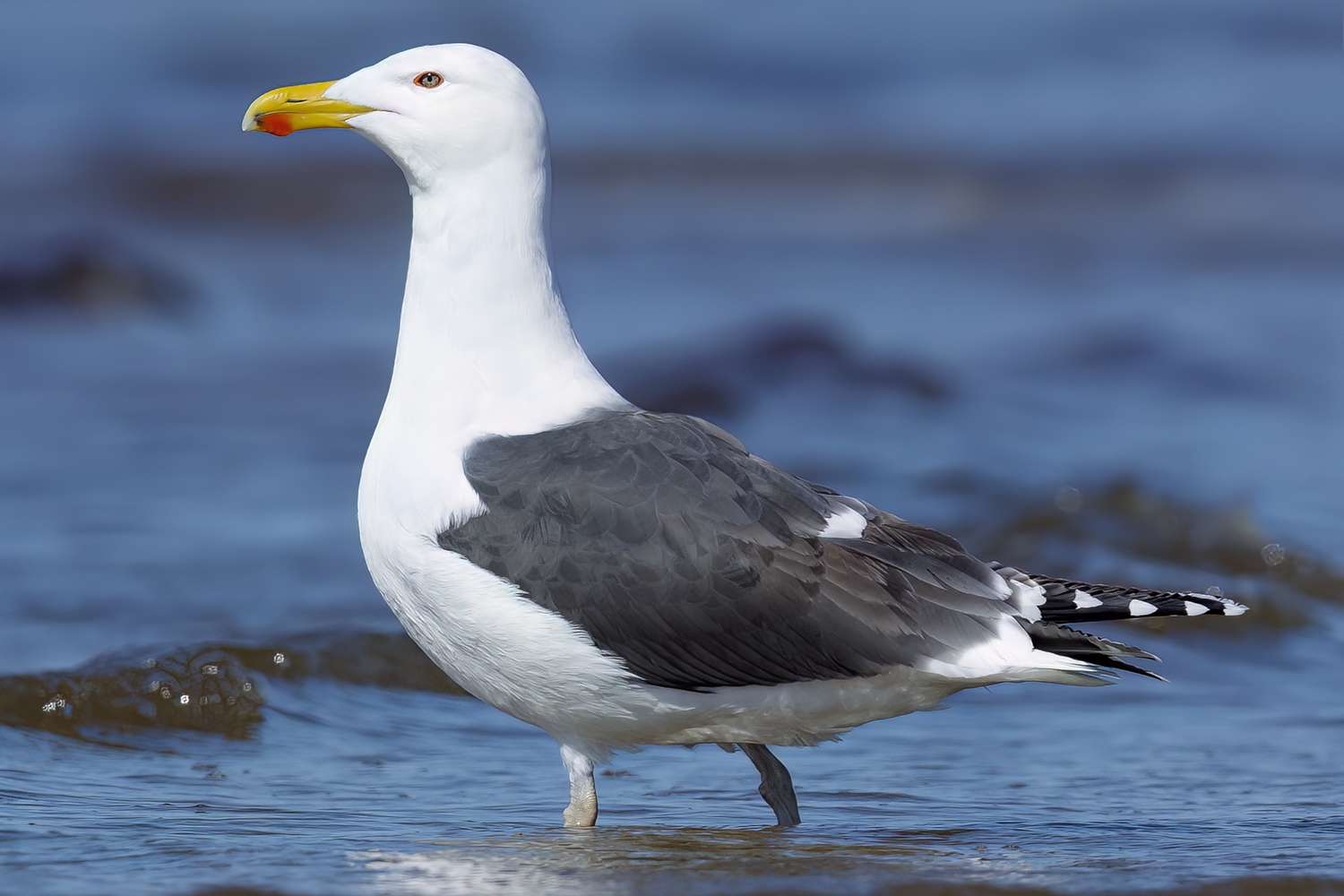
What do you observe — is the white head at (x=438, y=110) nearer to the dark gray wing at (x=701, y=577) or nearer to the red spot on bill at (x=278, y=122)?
the red spot on bill at (x=278, y=122)

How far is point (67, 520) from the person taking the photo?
28.3ft

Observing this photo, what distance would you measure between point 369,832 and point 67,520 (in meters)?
4.36

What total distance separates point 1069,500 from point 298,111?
5359 millimetres

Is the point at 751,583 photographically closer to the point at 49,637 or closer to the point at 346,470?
the point at 49,637

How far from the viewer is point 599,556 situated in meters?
4.45

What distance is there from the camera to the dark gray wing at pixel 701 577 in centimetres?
443

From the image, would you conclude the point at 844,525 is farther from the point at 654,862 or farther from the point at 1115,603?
the point at 654,862

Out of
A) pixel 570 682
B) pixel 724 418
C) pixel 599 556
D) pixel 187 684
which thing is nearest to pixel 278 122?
pixel 599 556

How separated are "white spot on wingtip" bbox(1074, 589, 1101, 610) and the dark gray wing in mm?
179

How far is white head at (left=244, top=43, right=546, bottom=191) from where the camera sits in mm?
4855

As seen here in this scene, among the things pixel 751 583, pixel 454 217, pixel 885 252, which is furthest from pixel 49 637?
pixel 885 252

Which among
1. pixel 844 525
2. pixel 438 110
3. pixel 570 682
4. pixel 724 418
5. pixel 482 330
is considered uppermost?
pixel 724 418

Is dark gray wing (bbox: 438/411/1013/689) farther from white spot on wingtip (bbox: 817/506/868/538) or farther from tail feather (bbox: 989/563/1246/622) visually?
tail feather (bbox: 989/563/1246/622)

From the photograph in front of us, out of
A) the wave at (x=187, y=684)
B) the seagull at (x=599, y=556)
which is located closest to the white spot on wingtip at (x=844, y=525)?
the seagull at (x=599, y=556)
